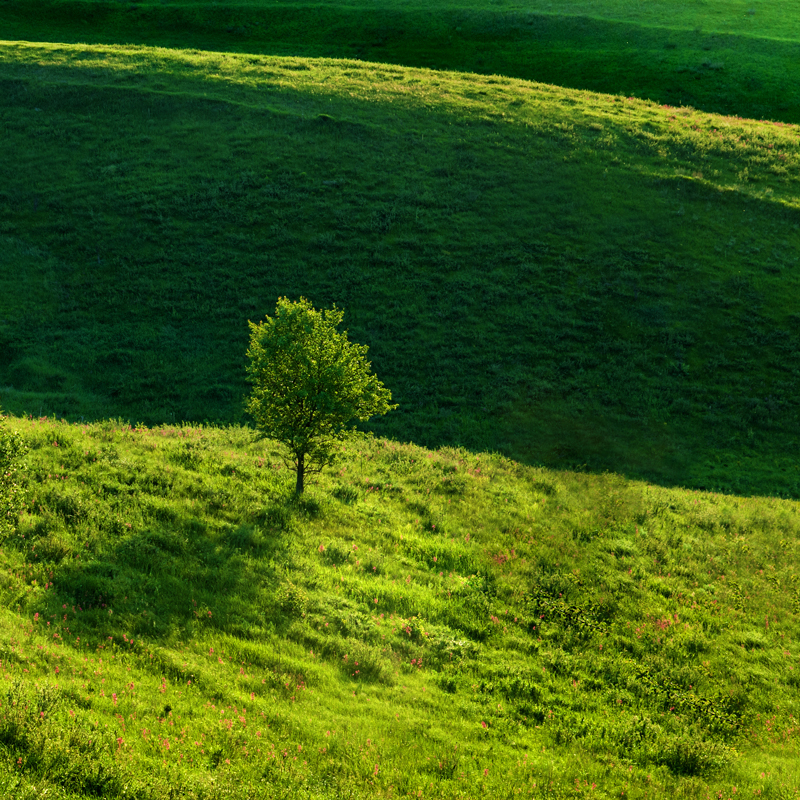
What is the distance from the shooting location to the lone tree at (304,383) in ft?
57.5

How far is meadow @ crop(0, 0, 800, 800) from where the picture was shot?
10188 millimetres

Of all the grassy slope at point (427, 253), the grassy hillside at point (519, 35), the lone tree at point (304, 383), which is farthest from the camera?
the grassy hillside at point (519, 35)

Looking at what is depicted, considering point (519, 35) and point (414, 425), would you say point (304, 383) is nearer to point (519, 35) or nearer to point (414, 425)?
point (414, 425)

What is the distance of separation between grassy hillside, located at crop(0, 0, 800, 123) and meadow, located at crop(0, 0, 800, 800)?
84cm

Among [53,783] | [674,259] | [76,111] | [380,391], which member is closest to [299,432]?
[380,391]

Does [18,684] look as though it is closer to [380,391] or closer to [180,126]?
[380,391]

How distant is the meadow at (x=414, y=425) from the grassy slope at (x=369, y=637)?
7 cm

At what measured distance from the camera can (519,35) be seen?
72.7m

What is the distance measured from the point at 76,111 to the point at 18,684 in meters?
50.9

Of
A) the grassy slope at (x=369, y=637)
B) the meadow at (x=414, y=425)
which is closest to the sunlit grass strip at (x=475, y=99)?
the meadow at (x=414, y=425)

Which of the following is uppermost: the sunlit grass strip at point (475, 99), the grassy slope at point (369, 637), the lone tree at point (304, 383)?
the sunlit grass strip at point (475, 99)

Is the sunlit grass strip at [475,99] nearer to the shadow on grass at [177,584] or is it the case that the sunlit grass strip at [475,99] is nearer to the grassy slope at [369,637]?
→ the grassy slope at [369,637]

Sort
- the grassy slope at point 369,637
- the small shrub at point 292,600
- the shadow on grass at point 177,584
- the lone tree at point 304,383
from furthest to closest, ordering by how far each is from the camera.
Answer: the lone tree at point 304,383 → the small shrub at point 292,600 → the shadow on grass at point 177,584 → the grassy slope at point 369,637

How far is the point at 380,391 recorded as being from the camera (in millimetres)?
19062
